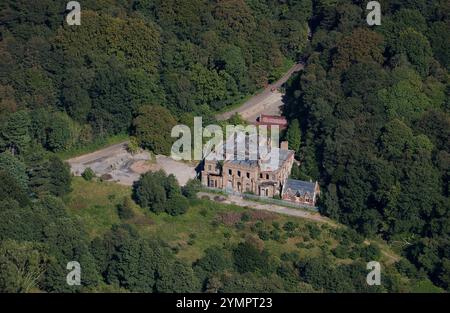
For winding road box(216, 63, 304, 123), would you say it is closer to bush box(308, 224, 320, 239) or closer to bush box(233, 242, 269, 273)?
bush box(308, 224, 320, 239)

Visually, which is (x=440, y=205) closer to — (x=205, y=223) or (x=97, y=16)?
(x=205, y=223)

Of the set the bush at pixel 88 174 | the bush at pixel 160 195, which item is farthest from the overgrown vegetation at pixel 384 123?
the bush at pixel 88 174

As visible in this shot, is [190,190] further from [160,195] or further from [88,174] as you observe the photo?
[88,174]

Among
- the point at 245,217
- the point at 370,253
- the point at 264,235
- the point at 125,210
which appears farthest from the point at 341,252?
the point at 125,210

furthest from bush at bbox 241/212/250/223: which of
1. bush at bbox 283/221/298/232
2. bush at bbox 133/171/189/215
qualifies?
bush at bbox 133/171/189/215

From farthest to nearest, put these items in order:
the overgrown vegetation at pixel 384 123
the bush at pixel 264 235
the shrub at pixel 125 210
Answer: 1. the shrub at pixel 125 210
2. the overgrown vegetation at pixel 384 123
3. the bush at pixel 264 235

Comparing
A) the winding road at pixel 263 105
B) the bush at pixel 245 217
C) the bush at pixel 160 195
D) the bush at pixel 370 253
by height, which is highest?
the winding road at pixel 263 105

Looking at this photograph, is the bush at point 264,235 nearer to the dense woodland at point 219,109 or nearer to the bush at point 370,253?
the dense woodland at point 219,109
